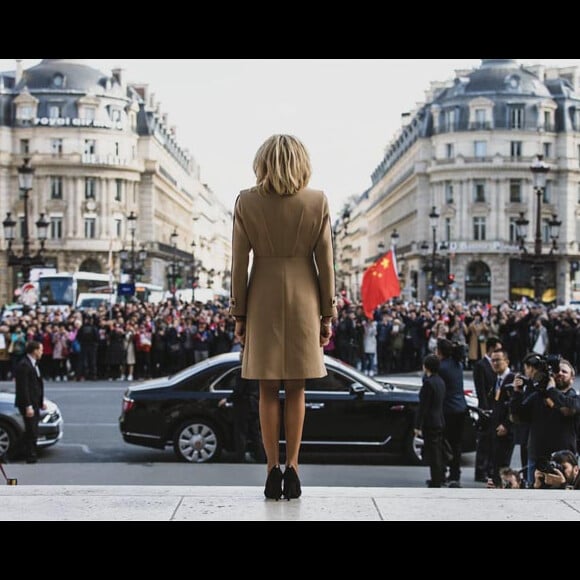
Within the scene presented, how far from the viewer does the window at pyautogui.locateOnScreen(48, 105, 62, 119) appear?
8325 cm

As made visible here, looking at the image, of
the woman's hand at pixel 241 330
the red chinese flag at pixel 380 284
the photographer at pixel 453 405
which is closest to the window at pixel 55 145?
the red chinese flag at pixel 380 284

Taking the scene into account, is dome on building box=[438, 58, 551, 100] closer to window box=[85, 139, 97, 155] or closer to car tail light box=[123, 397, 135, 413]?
window box=[85, 139, 97, 155]

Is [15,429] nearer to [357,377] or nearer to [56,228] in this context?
[357,377]

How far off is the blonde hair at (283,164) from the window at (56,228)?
8150 cm

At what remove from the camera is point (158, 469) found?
1192 cm

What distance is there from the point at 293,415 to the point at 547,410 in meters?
3.64

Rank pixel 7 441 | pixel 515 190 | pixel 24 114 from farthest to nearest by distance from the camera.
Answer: pixel 24 114
pixel 515 190
pixel 7 441

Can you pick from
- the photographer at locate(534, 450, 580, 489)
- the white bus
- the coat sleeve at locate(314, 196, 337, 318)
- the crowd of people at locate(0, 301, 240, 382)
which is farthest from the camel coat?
the white bus

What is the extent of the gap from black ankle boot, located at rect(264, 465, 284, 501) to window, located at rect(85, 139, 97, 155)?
3244 inches

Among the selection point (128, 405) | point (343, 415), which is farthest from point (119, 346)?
point (343, 415)

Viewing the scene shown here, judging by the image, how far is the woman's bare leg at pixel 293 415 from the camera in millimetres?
5324

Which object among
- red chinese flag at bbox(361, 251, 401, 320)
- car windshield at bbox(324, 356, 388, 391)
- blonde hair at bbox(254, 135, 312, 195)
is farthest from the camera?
red chinese flag at bbox(361, 251, 401, 320)
